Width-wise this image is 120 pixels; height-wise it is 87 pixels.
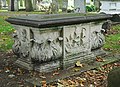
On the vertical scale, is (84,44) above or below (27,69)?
above

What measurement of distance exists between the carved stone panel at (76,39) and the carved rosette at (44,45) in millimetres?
309

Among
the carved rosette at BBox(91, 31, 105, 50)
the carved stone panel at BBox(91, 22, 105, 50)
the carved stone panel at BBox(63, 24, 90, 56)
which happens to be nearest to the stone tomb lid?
the carved stone panel at BBox(63, 24, 90, 56)

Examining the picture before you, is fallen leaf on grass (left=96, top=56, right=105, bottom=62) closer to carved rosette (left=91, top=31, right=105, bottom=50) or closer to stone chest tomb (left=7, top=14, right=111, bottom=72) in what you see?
stone chest tomb (left=7, top=14, right=111, bottom=72)

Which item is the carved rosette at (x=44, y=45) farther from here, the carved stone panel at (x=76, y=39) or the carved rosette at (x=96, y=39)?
the carved rosette at (x=96, y=39)

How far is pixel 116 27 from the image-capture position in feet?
45.8

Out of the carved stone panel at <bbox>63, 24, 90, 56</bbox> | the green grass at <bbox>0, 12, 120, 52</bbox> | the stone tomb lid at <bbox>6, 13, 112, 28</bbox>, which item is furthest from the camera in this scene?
the green grass at <bbox>0, 12, 120, 52</bbox>

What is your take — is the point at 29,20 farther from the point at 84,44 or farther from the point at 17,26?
the point at 84,44

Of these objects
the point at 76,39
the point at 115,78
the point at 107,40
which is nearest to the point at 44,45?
the point at 76,39

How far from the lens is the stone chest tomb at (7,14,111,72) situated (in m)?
6.11

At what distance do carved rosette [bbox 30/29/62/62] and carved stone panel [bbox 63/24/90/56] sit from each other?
31 centimetres

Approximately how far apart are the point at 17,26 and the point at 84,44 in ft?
5.45

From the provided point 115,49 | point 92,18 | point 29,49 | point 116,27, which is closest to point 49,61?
point 29,49

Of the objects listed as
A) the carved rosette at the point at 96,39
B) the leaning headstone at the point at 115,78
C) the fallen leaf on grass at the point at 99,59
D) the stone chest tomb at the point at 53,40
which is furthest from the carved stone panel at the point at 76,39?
the leaning headstone at the point at 115,78

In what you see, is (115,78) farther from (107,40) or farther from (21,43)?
(107,40)
